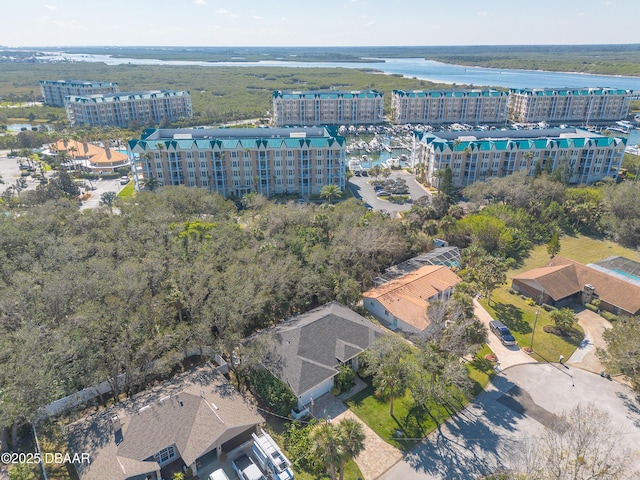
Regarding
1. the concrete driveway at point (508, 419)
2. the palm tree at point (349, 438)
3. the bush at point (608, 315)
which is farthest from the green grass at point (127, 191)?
the bush at point (608, 315)

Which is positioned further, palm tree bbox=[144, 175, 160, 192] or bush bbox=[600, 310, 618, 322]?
palm tree bbox=[144, 175, 160, 192]

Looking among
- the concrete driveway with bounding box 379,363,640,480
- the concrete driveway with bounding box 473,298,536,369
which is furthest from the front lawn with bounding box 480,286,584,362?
the concrete driveway with bounding box 379,363,640,480

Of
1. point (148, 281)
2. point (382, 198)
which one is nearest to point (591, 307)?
point (382, 198)

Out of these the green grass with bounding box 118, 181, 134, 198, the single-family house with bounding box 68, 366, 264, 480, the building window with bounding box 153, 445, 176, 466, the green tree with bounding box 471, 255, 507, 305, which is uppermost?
the green tree with bounding box 471, 255, 507, 305

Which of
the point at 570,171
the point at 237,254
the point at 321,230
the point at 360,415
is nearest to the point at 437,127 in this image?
the point at 570,171

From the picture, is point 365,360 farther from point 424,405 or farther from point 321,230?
point 321,230

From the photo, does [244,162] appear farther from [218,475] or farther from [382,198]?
[218,475]

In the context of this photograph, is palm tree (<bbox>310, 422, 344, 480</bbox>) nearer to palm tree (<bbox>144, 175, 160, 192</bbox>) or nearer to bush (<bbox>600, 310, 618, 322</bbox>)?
bush (<bbox>600, 310, 618, 322</bbox>)
